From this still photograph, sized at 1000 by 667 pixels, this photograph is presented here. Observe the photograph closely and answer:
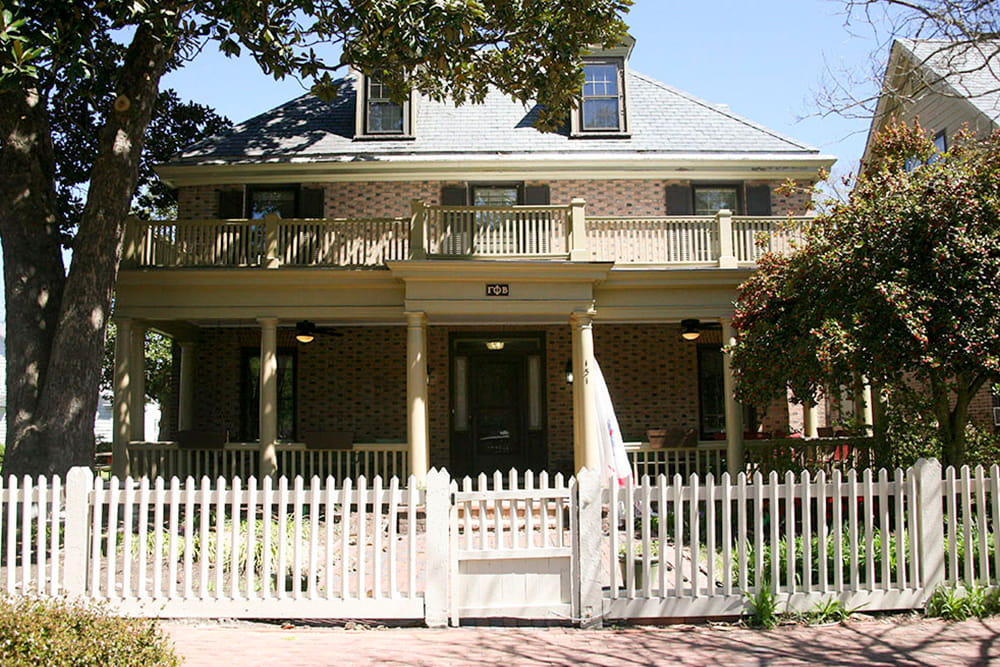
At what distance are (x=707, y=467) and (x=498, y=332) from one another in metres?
5.17

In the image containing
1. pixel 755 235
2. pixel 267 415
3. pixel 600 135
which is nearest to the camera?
pixel 267 415

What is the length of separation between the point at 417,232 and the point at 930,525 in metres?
8.56

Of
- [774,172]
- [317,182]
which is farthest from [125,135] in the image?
[774,172]

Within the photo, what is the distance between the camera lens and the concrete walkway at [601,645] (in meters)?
5.45

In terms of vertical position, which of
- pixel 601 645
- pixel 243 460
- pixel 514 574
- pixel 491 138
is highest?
pixel 491 138

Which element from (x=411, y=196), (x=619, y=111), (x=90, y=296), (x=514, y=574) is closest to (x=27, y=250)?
(x=90, y=296)

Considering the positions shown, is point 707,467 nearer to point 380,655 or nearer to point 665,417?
point 665,417

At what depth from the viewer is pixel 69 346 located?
9.38 m

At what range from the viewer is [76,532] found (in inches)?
252

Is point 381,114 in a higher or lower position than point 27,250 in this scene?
higher

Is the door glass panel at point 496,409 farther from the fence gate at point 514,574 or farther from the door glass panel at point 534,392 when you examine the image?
the fence gate at point 514,574

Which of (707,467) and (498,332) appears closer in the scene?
(707,467)

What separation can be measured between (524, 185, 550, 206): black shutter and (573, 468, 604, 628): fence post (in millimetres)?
9731

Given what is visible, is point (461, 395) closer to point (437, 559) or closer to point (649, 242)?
point (649, 242)
